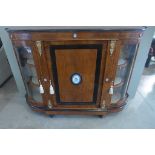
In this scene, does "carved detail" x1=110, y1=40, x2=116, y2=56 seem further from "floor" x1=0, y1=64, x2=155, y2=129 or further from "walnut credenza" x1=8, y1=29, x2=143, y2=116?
"floor" x1=0, y1=64, x2=155, y2=129

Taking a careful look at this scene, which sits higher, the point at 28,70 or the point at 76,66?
the point at 76,66

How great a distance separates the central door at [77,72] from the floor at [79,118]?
0.15 m

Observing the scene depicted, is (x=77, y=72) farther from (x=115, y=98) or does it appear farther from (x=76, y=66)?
(x=115, y=98)

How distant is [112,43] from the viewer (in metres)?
0.79

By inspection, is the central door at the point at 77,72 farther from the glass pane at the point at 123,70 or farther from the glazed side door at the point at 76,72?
the glass pane at the point at 123,70

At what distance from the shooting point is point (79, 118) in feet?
3.83

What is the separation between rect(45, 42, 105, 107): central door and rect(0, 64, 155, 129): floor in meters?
0.15

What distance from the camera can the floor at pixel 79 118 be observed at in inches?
43.9

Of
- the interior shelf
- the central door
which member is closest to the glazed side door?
the central door

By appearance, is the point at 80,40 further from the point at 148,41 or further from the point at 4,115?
the point at 4,115

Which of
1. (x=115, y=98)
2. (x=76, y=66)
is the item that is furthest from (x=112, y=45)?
(x=115, y=98)

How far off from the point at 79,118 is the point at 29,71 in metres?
0.48

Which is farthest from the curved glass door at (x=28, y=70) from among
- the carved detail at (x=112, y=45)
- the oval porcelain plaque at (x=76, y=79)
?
the carved detail at (x=112, y=45)
